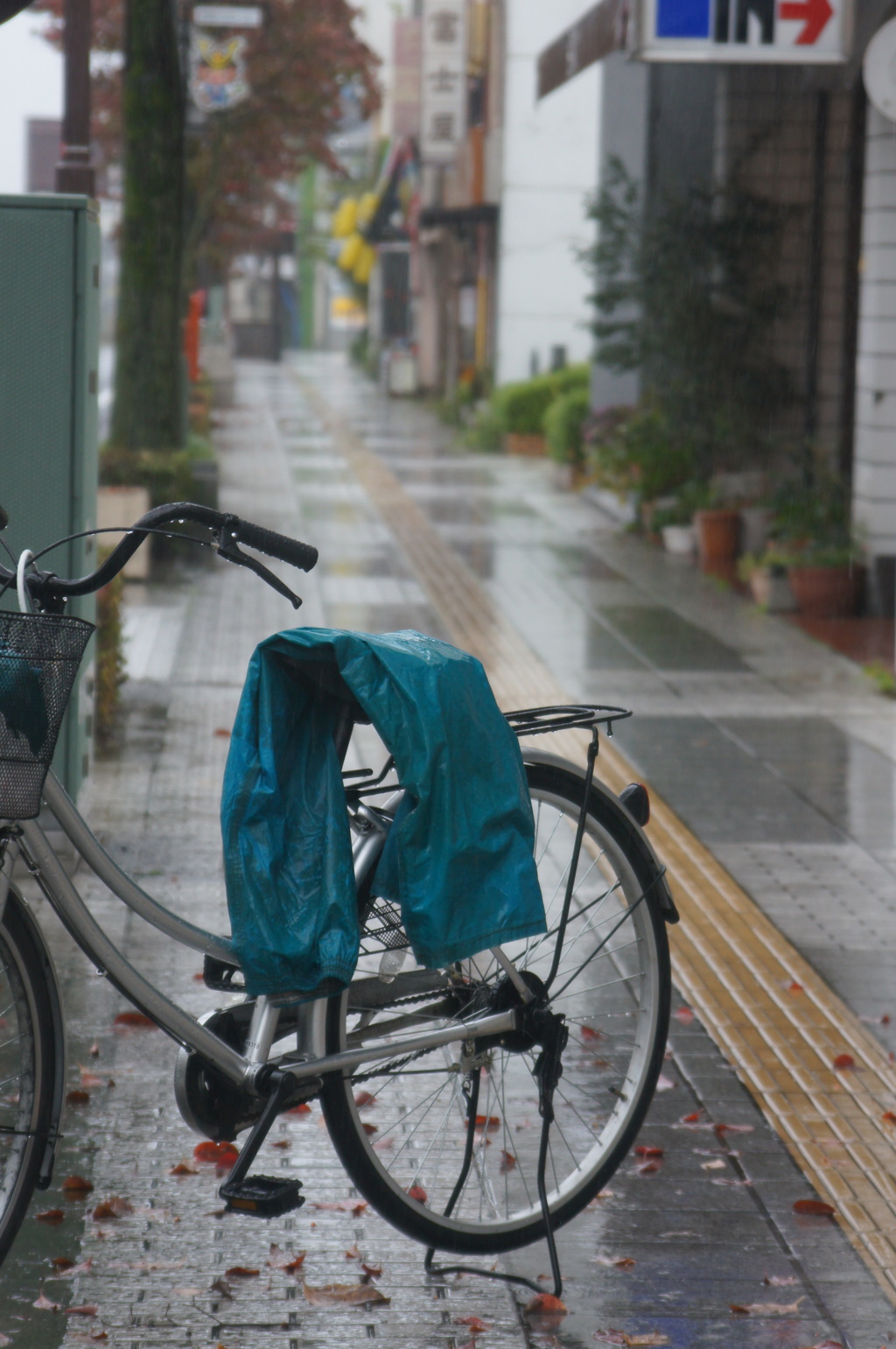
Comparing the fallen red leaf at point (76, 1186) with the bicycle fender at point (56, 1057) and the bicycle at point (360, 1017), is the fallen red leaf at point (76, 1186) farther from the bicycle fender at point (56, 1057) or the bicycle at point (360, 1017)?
the bicycle fender at point (56, 1057)

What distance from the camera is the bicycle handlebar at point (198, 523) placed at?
2861mm

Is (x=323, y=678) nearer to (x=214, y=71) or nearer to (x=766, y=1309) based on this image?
(x=766, y=1309)

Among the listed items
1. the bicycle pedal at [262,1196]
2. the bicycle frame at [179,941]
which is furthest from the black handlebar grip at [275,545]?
the bicycle pedal at [262,1196]

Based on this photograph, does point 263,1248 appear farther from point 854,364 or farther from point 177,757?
point 854,364

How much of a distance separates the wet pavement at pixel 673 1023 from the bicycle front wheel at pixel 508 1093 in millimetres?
130

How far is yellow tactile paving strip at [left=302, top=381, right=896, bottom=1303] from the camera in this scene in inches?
154

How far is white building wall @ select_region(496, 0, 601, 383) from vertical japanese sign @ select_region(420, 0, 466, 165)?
395cm

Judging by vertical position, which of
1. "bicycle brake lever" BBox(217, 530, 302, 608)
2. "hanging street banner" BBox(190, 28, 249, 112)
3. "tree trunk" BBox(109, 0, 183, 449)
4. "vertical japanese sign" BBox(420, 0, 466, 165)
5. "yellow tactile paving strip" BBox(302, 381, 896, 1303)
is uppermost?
"vertical japanese sign" BBox(420, 0, 466, 165)

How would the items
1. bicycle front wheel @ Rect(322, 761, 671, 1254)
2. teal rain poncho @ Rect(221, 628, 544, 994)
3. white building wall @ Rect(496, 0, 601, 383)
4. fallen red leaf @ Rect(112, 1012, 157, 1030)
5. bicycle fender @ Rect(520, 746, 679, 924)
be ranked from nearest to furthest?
teal rain poncho @ Rect(221, 628, 544, 994)
bicycle front wheel @ Rect(322, 761, 671, 1254)
bicycle fender @ Rect(520, 746, 679, 924)
fallen red leaf @ Rect(112, 1012, 157, 1030)
white building wall @ Rect(496, 0, 601, 383)

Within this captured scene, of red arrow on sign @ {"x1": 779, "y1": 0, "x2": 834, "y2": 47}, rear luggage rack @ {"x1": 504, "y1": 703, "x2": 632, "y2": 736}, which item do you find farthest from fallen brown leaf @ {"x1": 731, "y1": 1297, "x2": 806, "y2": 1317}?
red arrow on sign @ {"x1": 779, "y1": 0, "x2": 834, "y2": 47}

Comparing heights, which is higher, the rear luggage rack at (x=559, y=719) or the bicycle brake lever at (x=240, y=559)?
the bicycle brake lever at (x=240, y=559)

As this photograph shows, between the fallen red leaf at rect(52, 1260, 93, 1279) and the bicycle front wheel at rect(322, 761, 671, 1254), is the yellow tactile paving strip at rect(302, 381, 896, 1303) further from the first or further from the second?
the fallen red leaf at rect(52, 1260, 93, 1279)

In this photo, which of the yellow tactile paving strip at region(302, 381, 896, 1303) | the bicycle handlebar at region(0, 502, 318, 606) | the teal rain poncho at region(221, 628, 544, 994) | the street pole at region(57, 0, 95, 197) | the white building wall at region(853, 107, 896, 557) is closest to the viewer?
the bicycle handlebar at region(0, 502, 318, 606)

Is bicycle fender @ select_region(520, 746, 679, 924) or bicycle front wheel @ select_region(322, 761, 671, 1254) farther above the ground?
bicycle fender @ select_region(520, 746, 679, 924)
